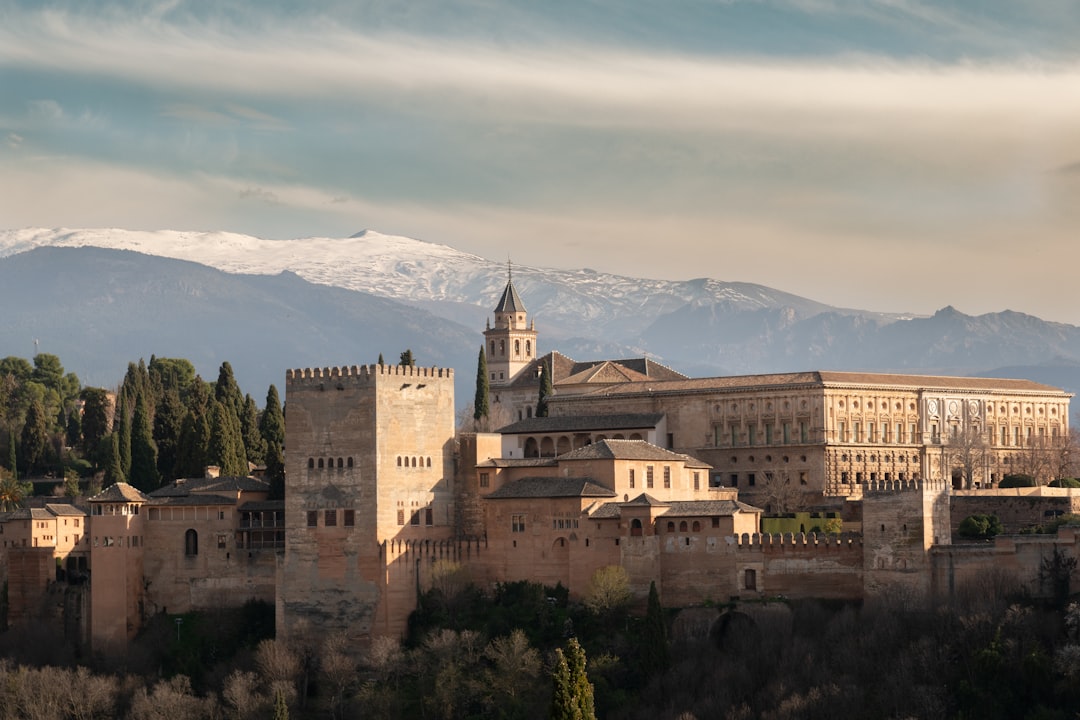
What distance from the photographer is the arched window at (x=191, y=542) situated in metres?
79.7

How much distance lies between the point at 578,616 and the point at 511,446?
1939 cm

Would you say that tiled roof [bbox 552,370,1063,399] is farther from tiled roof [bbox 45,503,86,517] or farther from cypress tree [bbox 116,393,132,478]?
tiled roof [bbox 45,503,86,517]

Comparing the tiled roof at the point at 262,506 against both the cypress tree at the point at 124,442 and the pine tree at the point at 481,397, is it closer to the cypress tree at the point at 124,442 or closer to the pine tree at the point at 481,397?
the cypress tree at the point at 124,442

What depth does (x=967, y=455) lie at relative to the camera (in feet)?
310

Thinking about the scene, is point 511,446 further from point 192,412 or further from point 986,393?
point 986,393

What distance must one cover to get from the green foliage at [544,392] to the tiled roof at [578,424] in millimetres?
5504

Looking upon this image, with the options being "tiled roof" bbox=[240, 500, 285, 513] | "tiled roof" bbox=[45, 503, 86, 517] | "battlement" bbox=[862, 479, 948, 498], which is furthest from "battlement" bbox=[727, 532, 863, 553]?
"tiled roof" bbox=[45, 503, 86, 517]

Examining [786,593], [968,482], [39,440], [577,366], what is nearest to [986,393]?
[968,482]

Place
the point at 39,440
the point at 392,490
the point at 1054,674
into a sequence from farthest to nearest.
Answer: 1. the point at 39,440
2. the point at 392,490
3. the point at 1054,674

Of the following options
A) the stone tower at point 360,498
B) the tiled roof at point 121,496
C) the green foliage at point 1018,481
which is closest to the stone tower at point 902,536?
the stone tower at point 360,498

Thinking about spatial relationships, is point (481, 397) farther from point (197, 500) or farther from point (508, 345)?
point (197, 500)

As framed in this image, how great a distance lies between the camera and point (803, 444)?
9269 centimetres

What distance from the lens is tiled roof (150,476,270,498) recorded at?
268ft

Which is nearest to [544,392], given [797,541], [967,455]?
[967,455]
